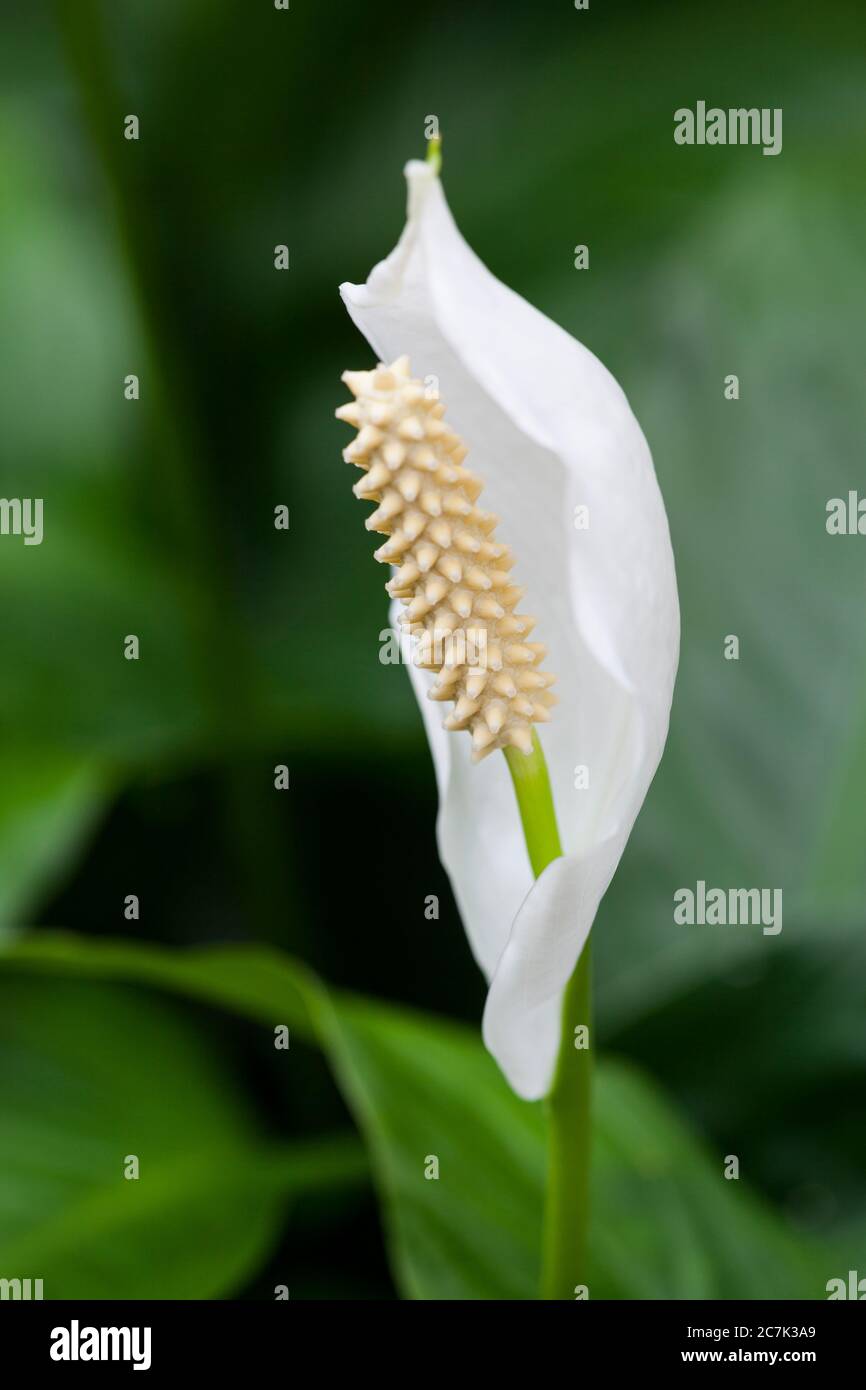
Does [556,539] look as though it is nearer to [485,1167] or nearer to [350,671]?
[485,1167]

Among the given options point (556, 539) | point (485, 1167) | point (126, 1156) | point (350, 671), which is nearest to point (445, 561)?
point (556, 539)

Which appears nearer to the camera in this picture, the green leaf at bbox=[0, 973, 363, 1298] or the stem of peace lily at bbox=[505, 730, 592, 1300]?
the stem of peace lily at bbox=[505, 730, 592, 1300]

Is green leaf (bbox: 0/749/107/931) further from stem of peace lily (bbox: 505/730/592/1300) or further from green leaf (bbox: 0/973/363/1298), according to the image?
stem of peace lily (bbox: 505/730/592/1300)

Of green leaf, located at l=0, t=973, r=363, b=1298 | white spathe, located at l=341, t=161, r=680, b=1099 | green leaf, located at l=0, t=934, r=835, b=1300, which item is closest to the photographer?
white spathe, located at l=341, t=161, r=680, b=1099

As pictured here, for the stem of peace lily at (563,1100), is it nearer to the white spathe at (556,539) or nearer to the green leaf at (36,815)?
the white spathe at (556,539)

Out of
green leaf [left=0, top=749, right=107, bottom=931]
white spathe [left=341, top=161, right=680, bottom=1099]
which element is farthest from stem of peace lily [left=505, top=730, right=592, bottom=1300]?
green leaf [left=0, top=749, right=107, bottom=931]
